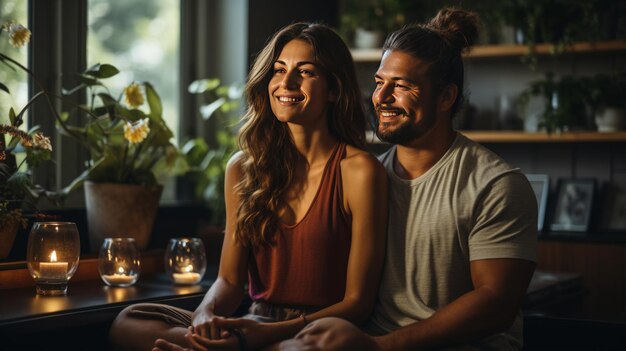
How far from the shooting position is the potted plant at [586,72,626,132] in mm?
3414

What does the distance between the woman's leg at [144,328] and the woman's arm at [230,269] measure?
0.10m

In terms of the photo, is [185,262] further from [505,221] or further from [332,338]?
[505,221]

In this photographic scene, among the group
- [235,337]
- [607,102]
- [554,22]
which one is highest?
[554,22]

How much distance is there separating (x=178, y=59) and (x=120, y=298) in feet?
6.05

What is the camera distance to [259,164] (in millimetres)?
2180

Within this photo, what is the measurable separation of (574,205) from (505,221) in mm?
1933

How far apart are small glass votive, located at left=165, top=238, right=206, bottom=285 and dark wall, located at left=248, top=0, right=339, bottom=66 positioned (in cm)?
150

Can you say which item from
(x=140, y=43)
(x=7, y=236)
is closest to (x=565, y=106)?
(x=140, y=43)

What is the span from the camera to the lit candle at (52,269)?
2098 millimetres

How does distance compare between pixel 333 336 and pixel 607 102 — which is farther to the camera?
pixel 607 102

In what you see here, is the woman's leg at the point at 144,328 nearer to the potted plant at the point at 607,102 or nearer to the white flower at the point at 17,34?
the white flower at the point at 17,34

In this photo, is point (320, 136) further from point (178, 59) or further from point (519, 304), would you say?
point (178, 59)

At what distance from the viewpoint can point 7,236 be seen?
→ 2227 millimetres

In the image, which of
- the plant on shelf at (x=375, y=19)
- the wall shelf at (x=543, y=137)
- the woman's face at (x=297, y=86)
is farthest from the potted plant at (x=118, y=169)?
the wall shelf at (x=543, y=137)
